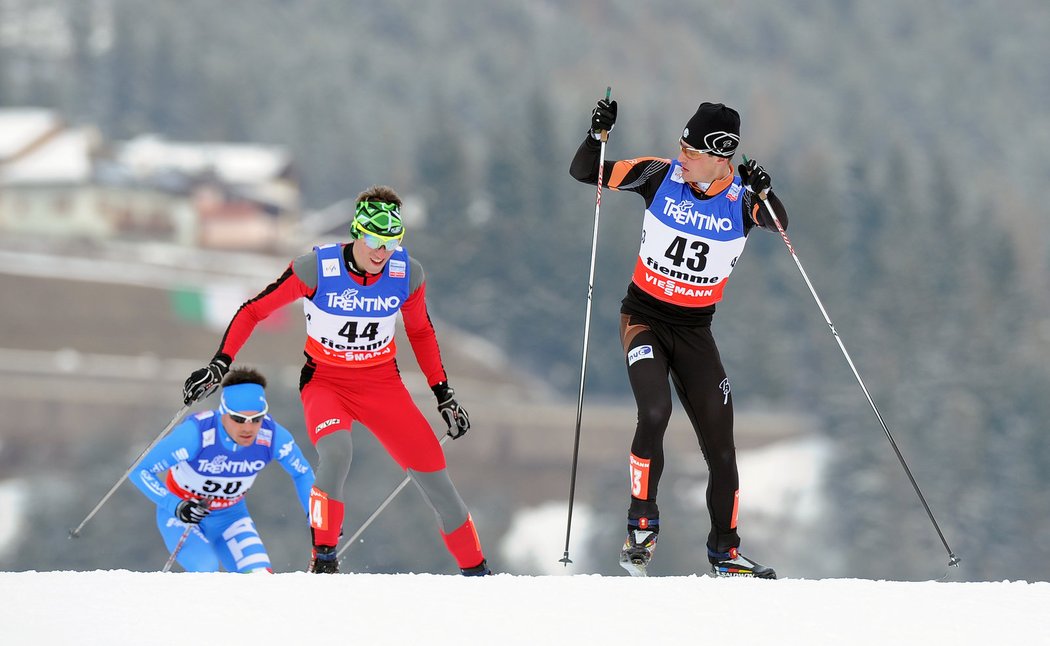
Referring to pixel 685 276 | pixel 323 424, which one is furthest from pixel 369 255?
pixel 685 276

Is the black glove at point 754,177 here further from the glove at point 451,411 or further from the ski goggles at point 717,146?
the glove at point 451,411

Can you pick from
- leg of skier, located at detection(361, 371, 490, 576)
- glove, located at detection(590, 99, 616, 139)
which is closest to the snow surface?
leg of skier, located at detection(361, 371, 490, 576)

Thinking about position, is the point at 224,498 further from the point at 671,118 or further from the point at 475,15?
the point at 475,15

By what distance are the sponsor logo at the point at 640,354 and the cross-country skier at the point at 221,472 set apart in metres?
2.10

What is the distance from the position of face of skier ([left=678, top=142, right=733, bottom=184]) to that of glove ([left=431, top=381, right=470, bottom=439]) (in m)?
1.39

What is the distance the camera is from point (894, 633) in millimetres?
4695

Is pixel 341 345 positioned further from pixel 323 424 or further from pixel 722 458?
pixel 722 458

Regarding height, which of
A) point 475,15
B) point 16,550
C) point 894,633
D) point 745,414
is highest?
point 475,15

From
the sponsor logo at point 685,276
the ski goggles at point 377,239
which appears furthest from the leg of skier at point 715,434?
the ski goggles at point 377,239

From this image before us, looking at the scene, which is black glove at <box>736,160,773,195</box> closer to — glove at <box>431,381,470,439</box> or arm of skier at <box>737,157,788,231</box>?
arm of skier at <box>737,157,788,231</box>

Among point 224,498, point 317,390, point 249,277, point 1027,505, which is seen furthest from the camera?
point 249,277

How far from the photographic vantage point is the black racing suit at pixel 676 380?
6.39 metres

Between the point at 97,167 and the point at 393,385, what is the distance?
86216mm

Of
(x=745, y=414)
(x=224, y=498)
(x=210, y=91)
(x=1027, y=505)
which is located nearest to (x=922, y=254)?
(x=745, y=414)
